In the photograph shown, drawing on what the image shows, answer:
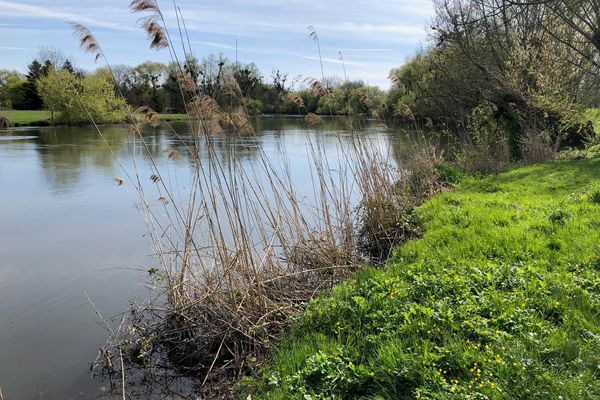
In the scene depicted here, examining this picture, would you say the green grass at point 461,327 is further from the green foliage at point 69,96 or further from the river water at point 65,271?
the green foliage at point 69,96

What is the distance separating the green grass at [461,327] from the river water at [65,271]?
2112mm

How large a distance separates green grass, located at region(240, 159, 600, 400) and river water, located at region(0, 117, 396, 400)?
83.1 inches

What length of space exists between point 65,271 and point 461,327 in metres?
6.00

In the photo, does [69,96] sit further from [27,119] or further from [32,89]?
[32,89]

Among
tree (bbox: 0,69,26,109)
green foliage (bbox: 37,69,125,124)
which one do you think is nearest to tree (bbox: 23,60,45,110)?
tree (bbox: 0,69,26,109)

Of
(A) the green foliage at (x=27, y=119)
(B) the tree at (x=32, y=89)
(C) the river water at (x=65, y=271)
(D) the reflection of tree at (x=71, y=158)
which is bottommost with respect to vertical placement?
(C) the river water at (x=65, y=271)

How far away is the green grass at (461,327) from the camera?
8.77ft

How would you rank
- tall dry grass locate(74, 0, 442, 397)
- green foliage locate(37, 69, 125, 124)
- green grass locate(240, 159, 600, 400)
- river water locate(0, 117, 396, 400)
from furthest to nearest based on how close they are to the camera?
green foliage locate(37, 69, 125, 124) < river water locate(0, 117, 396, 400) < tall dry grass locate(74, 0, 442, 397) < green grass locate(240, 159, 600, 400)

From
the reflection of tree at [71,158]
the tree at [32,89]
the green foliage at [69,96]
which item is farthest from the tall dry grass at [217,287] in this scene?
the tree at [32,89]

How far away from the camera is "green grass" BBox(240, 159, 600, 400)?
267 cm

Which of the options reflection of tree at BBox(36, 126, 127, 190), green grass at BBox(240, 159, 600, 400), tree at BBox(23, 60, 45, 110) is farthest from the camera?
tree at BBox(23, 60, 45, 110)

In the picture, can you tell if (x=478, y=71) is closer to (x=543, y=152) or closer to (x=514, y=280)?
(x=543, y=152)

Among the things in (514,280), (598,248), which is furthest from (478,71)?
(514,280)

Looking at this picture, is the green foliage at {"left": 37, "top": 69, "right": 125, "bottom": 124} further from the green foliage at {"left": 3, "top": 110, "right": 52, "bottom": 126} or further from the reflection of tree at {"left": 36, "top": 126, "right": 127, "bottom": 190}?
the reflection of tree at {"left": 36, "top": 126, "right": 127, "bottom": 190}
